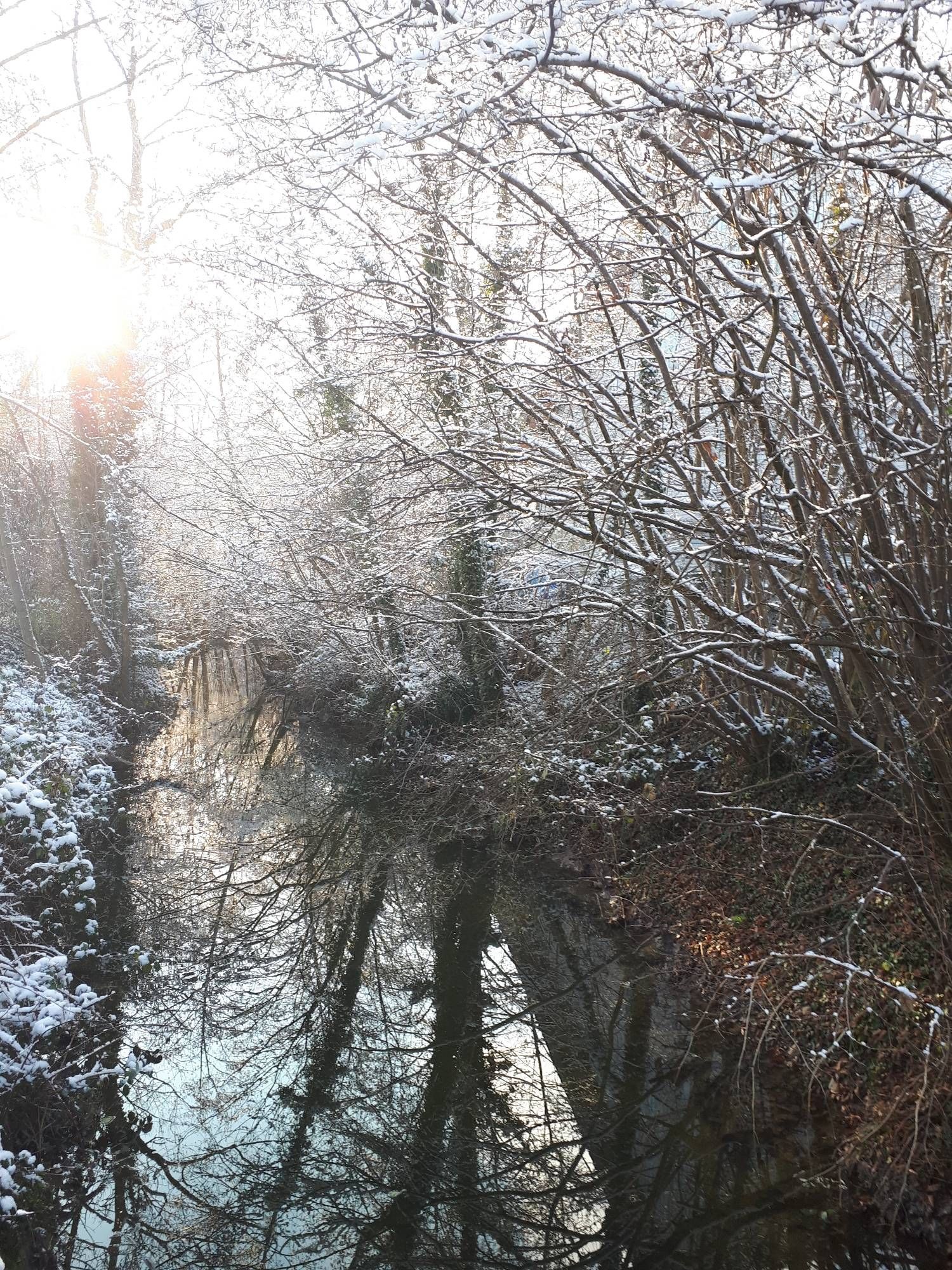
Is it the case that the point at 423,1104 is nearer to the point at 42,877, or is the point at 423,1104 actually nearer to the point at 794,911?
the point at 794,911

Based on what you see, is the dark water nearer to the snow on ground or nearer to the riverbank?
the riverbank

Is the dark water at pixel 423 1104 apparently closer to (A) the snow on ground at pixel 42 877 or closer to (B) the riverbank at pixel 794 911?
(B) the riverbank at pixel 794 911

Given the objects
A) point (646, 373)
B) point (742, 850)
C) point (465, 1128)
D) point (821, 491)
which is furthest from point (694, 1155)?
point (646, 373)

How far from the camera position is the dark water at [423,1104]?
4.72 metres

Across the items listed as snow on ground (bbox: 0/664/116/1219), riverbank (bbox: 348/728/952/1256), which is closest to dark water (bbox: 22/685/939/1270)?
riverbank (bbox: 348/728/952/1256)

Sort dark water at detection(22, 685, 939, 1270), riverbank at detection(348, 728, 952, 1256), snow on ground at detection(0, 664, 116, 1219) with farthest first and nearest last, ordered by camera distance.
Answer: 1. snow on ground at detection(0, 664, 116, 1219)
2. dark water at detection(22, 685, 939, 1270)
3. riverbank at detection(348, 728, 952, 1256)

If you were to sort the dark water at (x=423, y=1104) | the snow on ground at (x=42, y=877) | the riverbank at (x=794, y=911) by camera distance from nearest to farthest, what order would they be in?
the riverbank at (x=794, y=911) < the dark water at (x=423, y=1104) < the snow on ground at (x=42, y=877)

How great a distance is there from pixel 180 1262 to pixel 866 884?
4.74 meters

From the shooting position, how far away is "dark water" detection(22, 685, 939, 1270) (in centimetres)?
472

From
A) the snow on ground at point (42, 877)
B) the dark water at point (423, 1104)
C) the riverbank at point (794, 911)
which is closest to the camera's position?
the riverbank at point (794, 911)

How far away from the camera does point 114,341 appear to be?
679 inches

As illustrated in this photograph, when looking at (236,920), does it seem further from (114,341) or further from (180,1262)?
(114,341)

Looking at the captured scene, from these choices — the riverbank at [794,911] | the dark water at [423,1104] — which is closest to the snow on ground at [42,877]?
the dark water at [423,1104]

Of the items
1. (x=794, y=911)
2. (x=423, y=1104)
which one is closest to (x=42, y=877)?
(x=423, y=1104)
